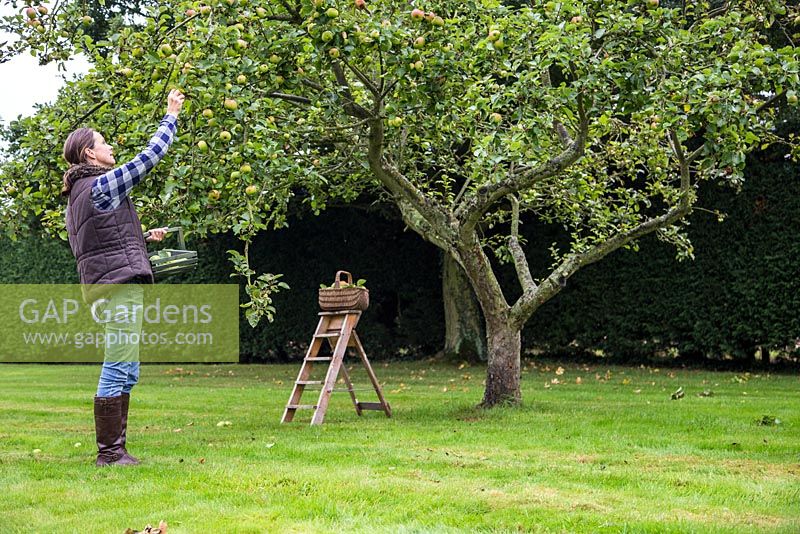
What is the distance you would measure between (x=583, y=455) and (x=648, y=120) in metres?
4.04

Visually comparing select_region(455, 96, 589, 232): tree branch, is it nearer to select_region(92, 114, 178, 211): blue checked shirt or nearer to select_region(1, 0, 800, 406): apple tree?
select_region(1, 0, 800, 406): apple tree

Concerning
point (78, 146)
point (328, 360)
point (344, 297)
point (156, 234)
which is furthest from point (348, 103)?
point (78, 146)

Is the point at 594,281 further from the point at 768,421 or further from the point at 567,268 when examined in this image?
the point at 768,421

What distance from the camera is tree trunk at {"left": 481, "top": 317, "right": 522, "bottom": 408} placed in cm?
802

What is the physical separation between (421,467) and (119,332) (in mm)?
1880

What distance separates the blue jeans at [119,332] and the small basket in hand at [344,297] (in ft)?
8.58

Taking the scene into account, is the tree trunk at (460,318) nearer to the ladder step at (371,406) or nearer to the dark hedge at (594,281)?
the dark hedge at (594,281)

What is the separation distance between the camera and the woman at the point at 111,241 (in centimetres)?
482

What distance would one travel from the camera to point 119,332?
488cm

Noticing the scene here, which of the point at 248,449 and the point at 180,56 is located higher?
the point at 180,56

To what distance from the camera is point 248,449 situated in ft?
18.8

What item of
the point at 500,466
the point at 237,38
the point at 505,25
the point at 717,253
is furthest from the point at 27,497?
the point at 717,253

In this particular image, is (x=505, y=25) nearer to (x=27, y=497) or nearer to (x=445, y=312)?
(x=27, y=497)

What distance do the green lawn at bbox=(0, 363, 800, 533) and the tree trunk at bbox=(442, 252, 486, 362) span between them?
4.96 metres
